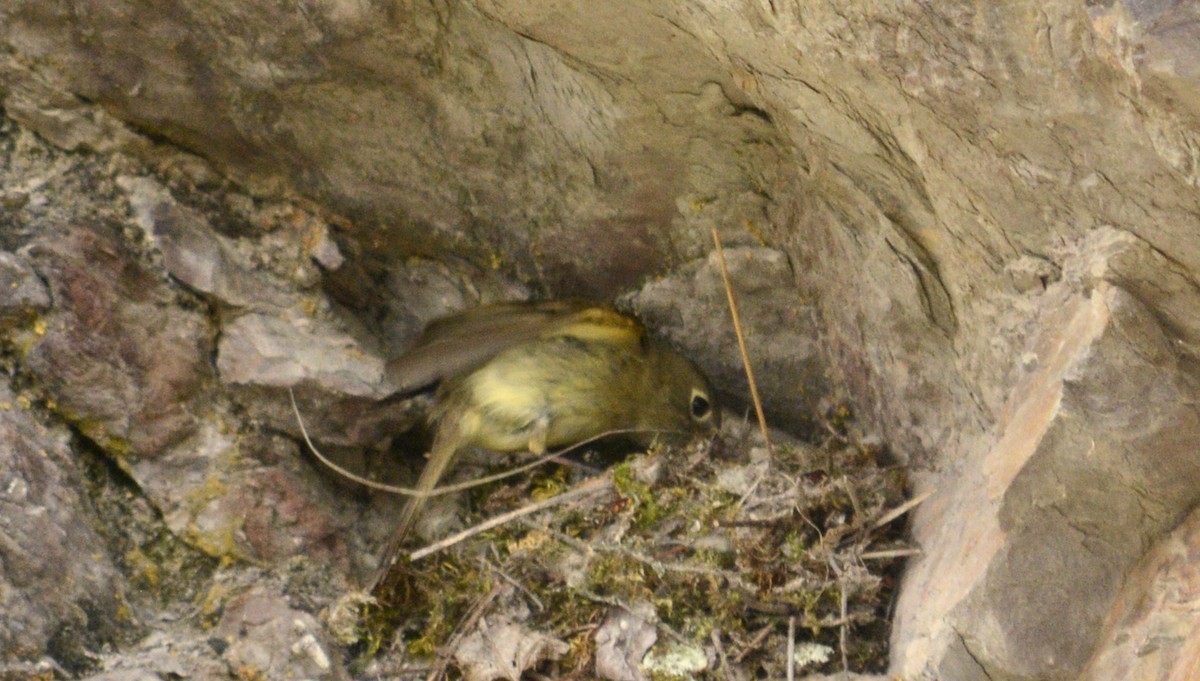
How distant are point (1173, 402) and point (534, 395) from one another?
2026mm

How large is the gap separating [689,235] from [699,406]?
1.96 feet

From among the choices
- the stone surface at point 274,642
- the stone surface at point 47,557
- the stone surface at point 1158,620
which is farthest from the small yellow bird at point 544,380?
the stone surface at point 1158,620

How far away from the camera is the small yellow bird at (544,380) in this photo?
12.2 feet

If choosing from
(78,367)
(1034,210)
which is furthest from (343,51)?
(1034,210)

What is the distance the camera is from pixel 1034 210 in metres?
2.40

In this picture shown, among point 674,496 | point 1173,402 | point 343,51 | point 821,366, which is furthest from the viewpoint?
point 821,366

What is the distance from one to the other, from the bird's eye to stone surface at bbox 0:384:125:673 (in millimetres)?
1773

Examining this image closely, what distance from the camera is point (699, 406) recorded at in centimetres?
397

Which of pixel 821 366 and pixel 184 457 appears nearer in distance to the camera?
pixel 184 457

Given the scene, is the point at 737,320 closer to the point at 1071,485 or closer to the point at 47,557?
the point at 1071,485

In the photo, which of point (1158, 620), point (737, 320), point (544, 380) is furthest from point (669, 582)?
point (1158, 620)

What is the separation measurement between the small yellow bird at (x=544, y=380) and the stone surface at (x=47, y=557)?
912 mm

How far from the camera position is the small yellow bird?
372cm

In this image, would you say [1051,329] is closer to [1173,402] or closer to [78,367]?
[1173,402]
